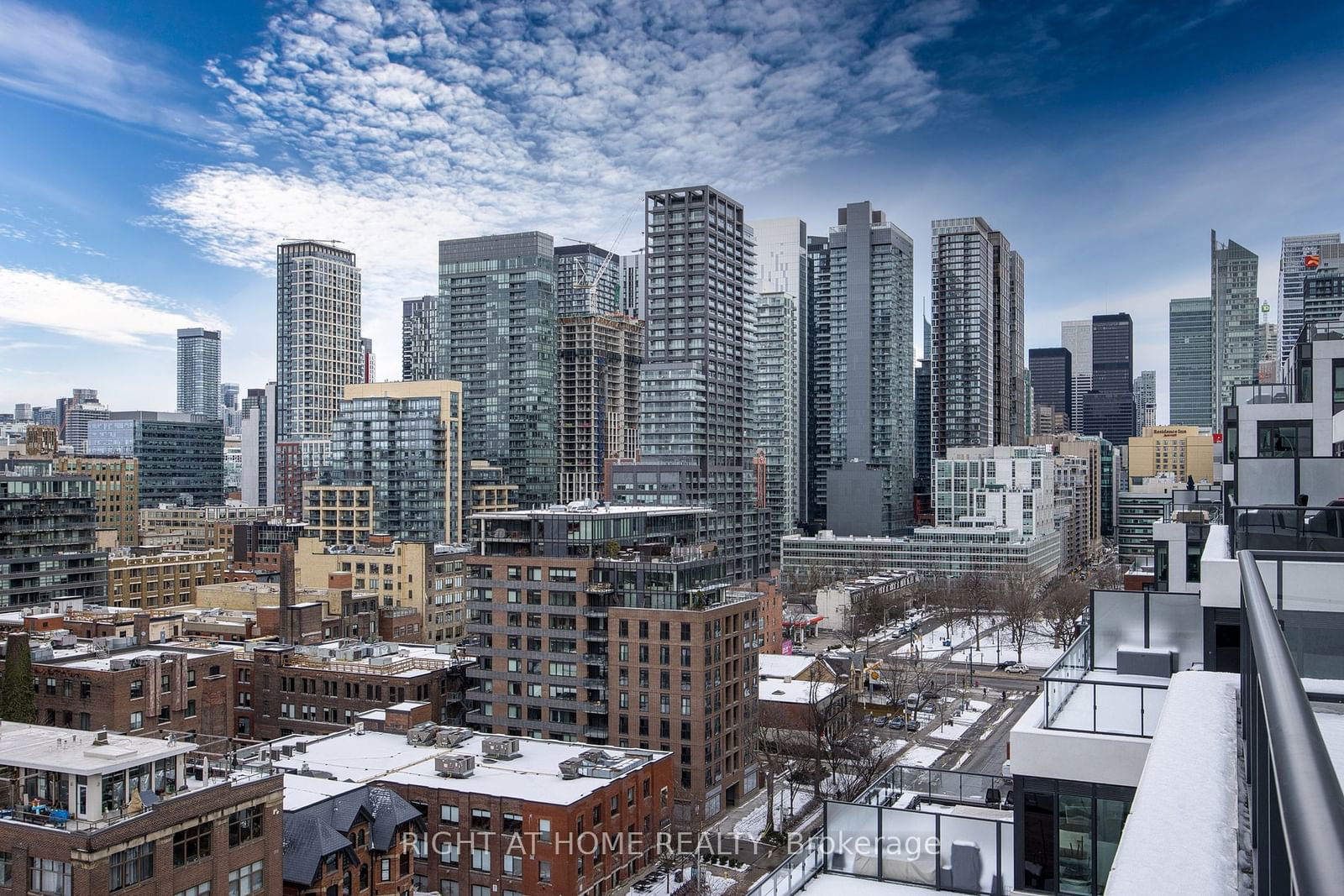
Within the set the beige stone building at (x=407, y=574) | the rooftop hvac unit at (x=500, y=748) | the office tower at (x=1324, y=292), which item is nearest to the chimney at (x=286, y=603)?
the beige stone building at (x=407, y=574)

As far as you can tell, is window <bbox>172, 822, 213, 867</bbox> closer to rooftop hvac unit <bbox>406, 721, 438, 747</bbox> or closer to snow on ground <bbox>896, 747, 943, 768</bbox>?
rooftop hvac unit <bbox>406, 721, 438, 747</bbox>

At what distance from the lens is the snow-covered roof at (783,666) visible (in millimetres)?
73750

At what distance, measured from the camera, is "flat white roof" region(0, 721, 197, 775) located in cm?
2777

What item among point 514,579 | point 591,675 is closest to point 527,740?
point 591,675

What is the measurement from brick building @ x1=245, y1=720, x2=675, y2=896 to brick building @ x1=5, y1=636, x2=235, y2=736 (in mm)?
9371

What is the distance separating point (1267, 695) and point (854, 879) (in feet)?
40.7

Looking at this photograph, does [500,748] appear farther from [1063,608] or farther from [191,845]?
[1063,608]

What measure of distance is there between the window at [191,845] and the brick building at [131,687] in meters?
21.3

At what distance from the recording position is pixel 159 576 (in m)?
102

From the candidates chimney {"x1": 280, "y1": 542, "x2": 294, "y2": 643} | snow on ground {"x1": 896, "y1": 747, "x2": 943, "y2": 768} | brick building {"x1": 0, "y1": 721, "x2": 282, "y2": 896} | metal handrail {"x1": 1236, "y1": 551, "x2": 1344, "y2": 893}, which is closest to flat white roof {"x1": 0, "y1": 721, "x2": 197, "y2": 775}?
brick building {"x1": 0, "y1": 721, "x2": 282, "y2": 896}

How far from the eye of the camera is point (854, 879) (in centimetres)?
1409

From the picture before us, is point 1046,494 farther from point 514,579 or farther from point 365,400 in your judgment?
point 514,579

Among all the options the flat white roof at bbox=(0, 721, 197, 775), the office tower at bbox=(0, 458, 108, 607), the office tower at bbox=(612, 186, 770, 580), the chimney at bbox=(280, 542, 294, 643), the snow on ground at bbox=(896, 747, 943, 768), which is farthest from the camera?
the office tower at bbox=(612, 186, 770, 580)

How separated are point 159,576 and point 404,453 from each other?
30.8 meters
